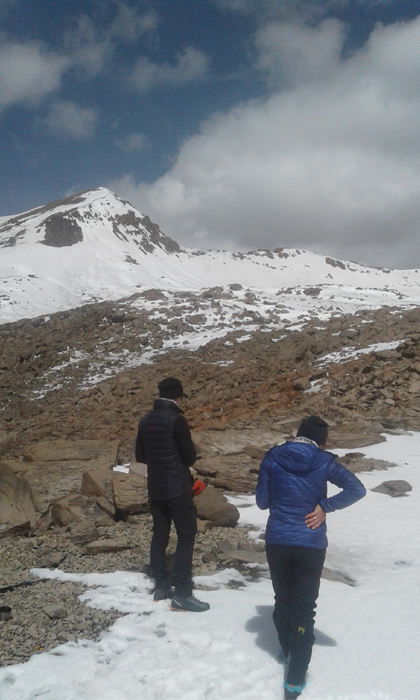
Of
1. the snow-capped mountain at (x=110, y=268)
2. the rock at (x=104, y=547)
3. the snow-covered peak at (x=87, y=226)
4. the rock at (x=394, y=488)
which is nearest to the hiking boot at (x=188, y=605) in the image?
the rock at (x=104, y=547)

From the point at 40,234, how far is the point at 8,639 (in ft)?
240

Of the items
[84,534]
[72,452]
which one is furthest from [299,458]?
[72,452]

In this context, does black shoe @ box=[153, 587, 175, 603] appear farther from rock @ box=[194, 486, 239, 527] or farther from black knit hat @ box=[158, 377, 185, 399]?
rock @ box=[194, 486, 239, 527]

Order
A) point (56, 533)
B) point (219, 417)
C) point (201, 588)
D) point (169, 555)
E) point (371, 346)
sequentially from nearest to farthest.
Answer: point (201, 588) < point (169, 555) < point (56, 533) < point (219, 417) < point (371, 346)

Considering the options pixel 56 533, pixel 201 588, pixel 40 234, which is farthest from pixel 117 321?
pixel 40 234

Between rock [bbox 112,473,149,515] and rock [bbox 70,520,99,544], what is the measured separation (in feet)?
1.72

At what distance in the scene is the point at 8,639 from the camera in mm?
3410

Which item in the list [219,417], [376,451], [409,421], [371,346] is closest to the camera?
[376,451]

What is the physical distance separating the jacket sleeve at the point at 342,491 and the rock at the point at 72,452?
7.17m

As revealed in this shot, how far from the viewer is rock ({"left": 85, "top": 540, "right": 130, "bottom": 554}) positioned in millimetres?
5127

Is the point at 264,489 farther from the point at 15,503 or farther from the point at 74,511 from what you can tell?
the point at 15,503

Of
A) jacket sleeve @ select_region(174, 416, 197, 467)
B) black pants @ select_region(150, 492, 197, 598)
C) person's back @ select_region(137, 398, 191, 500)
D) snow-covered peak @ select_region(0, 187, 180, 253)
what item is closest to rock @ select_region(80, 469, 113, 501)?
black pants @ select_region(150, 492, 197, 598)

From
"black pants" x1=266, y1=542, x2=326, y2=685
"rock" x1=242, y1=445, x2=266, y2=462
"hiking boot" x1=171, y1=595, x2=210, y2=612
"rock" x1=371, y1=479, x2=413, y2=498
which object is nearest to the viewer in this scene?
"black pants" x1=266, y1=542, x2=326, y2=685

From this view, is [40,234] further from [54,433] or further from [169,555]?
[169,555]
